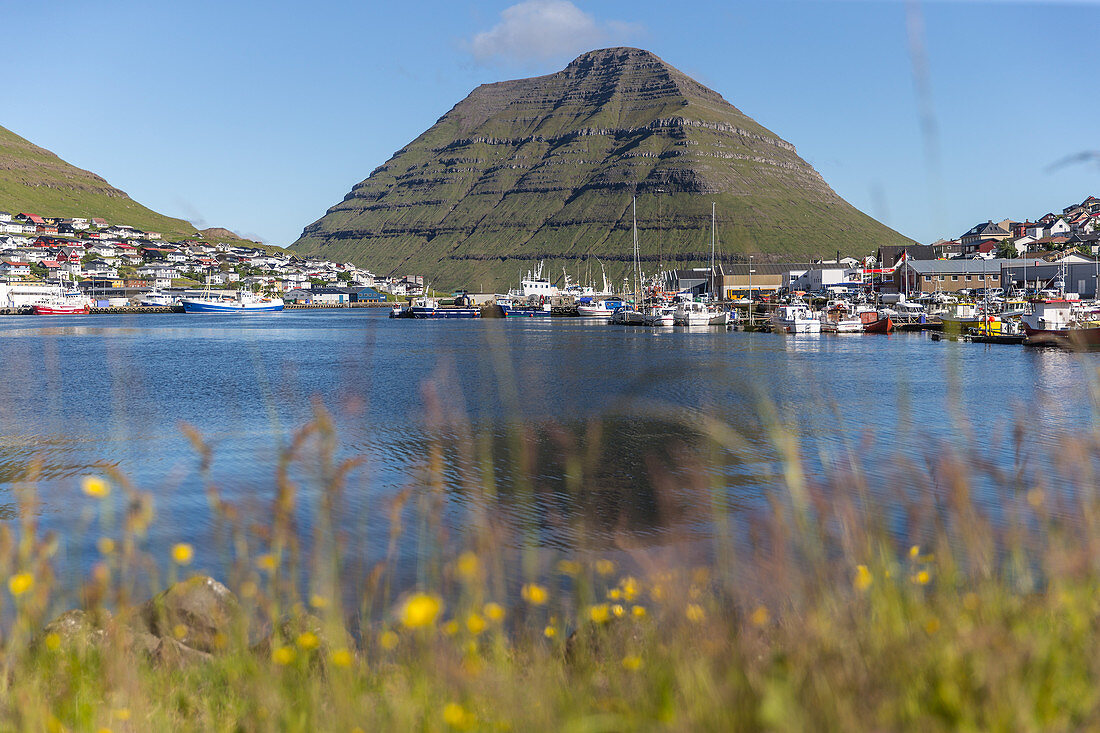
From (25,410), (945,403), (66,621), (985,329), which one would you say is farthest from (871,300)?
(66,621)

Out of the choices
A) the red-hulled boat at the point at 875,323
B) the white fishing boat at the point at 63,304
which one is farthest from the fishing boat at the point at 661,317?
the white fishing boat at the point at 63,304

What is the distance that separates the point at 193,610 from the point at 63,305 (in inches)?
6234

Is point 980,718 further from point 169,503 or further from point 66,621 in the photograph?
point 169,503

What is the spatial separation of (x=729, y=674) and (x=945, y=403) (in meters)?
25.0

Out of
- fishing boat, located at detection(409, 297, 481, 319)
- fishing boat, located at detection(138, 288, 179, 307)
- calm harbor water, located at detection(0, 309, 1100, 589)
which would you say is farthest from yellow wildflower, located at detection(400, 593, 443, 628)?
fishing boat, located at detection(138, 288, 179, 307)

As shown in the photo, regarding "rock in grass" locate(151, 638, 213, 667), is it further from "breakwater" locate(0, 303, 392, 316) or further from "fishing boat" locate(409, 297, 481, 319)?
"breakwater" locate(0, 303, 392, 316)

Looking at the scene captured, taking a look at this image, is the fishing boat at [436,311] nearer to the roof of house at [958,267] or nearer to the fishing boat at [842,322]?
the roof of house at [958,267]

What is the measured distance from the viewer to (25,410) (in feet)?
78.6

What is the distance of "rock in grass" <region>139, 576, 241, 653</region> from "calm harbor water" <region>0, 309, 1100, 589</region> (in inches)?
33.6

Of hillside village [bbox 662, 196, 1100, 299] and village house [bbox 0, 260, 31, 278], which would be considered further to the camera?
village house [bbox 0, 260, 31, 278]

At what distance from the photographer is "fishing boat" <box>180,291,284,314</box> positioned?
142m

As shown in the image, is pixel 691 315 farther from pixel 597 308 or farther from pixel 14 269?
pixel 14 269

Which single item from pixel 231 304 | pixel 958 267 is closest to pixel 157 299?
pixel 231 304

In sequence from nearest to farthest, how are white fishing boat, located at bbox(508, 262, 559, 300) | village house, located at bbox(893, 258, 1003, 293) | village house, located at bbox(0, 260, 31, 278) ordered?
village house, located at bbox(893, 258, 1003, 293), white fishing boat, located at bbox(508, 262, 559, 300), village house, located at bbox(0, 260, 31, 278)
